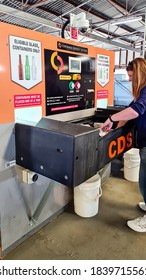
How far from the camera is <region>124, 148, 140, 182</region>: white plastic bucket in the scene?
3.05m

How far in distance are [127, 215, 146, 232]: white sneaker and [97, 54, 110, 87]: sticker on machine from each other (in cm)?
158

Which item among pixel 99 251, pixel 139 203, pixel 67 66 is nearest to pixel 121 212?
pixel 139 203

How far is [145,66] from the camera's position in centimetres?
165

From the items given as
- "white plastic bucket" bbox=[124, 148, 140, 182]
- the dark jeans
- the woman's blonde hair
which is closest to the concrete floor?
the dark jeans

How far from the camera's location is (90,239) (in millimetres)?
1994

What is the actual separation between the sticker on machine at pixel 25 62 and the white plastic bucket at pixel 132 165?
1931 mm

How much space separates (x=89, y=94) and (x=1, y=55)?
118 cm

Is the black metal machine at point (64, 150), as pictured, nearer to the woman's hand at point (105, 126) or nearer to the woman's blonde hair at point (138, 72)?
the woman's hand at point (105, 126)

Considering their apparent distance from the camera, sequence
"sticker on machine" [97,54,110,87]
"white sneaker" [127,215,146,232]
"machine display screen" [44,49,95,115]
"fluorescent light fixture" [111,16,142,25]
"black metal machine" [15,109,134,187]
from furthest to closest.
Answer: "fluorescent light fixture" [111,16,142,25]
"sticker on machine" [97,54,110,87]
"white sneaker" [127,215,146,232]
"machine display screen" [44,49,95,115]
"black metal machine" [15,109,134,187]

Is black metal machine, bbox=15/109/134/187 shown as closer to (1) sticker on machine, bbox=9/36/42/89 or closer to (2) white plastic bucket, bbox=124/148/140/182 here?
(1) sticker on machine, bbox=9/36/42/89

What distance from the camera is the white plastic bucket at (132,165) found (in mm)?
3049

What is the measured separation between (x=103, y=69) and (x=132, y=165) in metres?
1.44

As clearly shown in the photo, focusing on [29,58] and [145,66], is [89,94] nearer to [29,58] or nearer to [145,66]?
[145,66]

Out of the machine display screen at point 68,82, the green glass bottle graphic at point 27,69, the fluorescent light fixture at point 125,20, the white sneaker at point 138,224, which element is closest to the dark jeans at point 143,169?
the white sneaker at point 138,224
